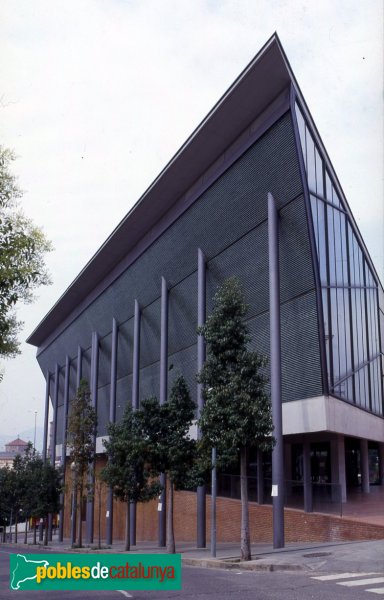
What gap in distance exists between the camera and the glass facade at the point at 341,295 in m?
28.2

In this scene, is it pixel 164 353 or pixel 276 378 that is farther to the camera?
pixel 164 353

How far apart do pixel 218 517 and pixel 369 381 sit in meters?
10.4

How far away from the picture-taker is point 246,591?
45.2 ft

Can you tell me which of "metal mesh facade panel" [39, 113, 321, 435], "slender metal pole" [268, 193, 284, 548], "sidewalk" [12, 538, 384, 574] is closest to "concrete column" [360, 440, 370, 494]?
"metal mesh facade panel" [39, 113, 321, 435]

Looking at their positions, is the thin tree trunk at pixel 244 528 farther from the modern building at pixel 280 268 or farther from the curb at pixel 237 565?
the modern building at pixel 280 268

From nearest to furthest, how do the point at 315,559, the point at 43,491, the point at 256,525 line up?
the point at 315,559, the point at 256,525, the point at 43,491

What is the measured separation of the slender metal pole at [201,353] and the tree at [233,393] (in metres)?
6.43

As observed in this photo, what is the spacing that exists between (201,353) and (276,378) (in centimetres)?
645

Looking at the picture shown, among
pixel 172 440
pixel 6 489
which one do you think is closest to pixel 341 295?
pixel 172 440

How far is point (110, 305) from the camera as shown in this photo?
161ft

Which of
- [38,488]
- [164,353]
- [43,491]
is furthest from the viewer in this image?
[38,488]

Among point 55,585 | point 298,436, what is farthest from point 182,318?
point 55,585

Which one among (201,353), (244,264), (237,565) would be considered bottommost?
(237,565)

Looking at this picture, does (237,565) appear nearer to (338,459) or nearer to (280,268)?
(280,268)
